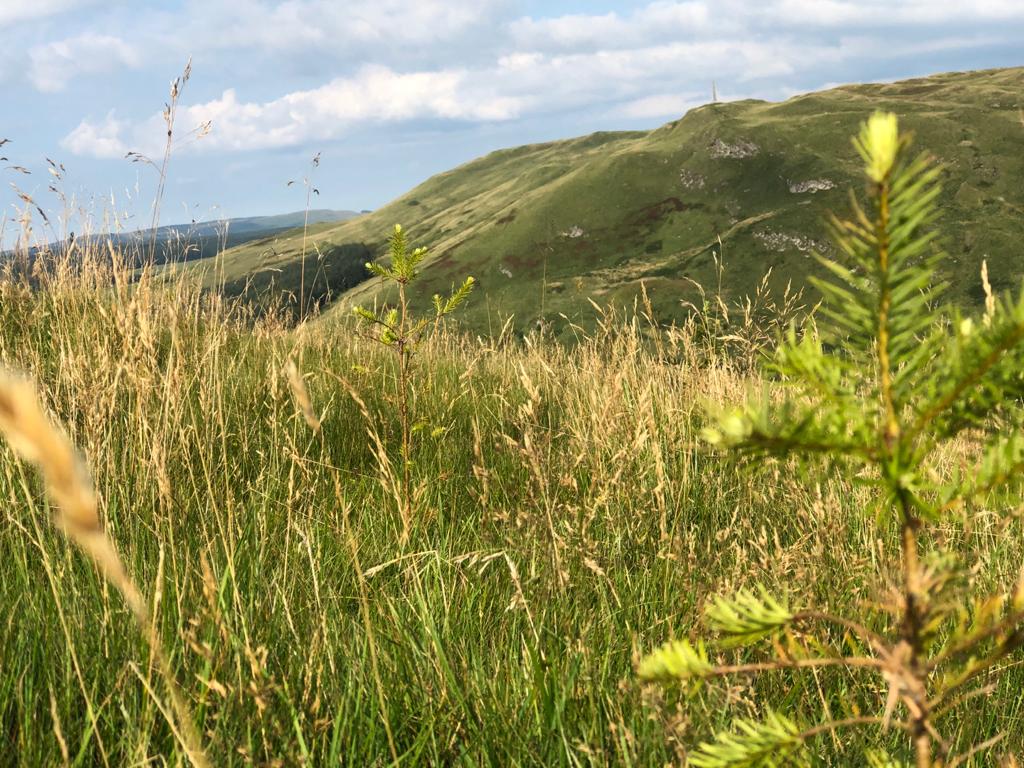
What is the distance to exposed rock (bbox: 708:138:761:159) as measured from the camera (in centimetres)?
6662

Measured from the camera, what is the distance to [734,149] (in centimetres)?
6738

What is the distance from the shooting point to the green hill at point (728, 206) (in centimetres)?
5184

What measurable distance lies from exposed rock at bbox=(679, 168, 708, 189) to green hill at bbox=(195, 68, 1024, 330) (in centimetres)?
13

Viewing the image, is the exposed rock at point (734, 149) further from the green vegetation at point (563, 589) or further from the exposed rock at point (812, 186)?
the green vegetation at point (563, 589)

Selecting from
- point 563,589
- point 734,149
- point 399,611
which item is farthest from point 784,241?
point 563,589

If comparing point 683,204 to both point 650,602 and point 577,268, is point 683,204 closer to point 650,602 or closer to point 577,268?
point 577,268

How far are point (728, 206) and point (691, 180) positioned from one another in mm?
5141

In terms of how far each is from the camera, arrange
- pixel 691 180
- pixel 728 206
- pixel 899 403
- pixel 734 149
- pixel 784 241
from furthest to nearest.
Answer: pixel 734 149, pixel 691 180, pixel 728 206, pixel 784 241, pixel 899 403

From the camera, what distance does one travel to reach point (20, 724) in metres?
1.57

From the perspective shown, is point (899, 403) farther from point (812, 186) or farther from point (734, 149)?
point (734, 149)

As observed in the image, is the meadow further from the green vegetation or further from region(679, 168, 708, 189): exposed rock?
region(679, 168, 708, 189): exposed rock

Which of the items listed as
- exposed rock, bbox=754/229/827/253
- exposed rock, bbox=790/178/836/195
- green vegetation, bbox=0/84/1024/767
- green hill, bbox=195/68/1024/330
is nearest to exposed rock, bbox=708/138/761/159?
green hill, bbox=195/68/1024/330

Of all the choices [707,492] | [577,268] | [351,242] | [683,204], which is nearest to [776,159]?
[683,204]

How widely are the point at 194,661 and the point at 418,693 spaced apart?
581 mm
